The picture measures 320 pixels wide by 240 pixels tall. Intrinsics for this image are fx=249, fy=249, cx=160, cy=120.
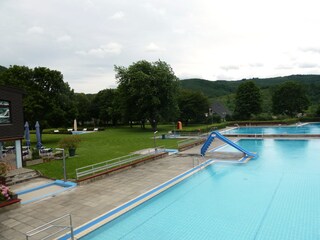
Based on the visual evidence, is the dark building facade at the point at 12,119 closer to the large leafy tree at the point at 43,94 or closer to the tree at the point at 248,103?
the large leafy tree at the point at 43,94

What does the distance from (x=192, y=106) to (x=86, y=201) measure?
47299 mm

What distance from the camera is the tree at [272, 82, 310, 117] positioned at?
213ft

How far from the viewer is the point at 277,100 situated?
6738 cm

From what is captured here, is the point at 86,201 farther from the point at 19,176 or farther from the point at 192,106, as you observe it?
the point at 192,106

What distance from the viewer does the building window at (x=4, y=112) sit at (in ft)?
57.7

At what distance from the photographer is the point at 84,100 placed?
71.3 m

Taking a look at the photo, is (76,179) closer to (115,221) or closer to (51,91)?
(115,221)

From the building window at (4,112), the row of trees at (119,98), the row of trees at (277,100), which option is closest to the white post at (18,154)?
the building window at (4,112)

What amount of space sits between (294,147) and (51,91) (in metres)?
30.2

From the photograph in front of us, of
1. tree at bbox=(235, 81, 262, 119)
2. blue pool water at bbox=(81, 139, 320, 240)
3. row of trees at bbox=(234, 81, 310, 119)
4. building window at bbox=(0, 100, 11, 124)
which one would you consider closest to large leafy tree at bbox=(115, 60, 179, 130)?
tree at bbox=(235, 81, 262, 119)

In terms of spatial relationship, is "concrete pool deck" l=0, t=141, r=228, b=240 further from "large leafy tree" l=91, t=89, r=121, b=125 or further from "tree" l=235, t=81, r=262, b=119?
"tree" l=235, t=81, r=262, b=119

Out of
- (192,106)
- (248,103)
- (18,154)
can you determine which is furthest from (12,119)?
(248,103)

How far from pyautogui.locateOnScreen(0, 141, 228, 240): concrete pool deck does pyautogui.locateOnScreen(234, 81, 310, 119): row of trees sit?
50289mm

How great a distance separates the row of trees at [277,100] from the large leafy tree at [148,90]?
2466 cm
